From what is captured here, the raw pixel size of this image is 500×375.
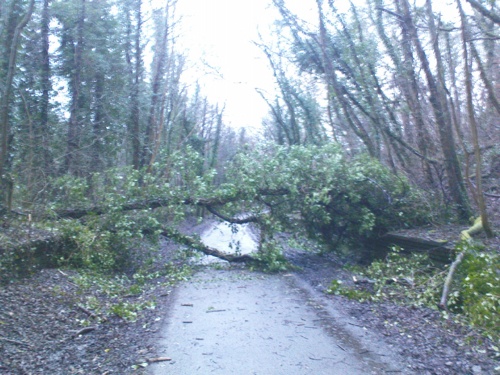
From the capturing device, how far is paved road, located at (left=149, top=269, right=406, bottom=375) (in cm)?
595

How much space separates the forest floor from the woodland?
21.9 inches

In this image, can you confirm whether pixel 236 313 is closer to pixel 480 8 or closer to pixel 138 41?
pixel 480 8

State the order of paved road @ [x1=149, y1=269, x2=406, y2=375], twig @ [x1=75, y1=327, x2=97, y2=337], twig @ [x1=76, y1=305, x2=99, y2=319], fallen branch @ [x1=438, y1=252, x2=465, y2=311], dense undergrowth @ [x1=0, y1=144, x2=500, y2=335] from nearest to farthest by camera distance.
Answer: paved road @ [x1=149, y1=269, x2=406, y2=375] → twig @ [x1=75, y1=327, x2=97, y2=337] → twig @ [x1=76, y1=305, x2=99, y2=319] → fallen branch @ [x1=438, y1=252, x2=465, y2=311] → dense undergrowth @ [x1=0, y1=144, x2=500, y2=335]

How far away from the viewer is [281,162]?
1503 centimetres

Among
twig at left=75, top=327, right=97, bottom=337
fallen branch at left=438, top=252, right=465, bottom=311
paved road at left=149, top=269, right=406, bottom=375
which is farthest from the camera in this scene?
fallen branch at left=438, top=252, right=465, bottom=311

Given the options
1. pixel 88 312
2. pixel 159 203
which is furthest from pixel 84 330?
pixel 159 203

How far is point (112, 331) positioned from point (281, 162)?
28.0 feet

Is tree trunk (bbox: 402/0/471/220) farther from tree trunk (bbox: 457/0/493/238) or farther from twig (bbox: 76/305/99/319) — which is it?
twig (bbox: 76/305/99/319)

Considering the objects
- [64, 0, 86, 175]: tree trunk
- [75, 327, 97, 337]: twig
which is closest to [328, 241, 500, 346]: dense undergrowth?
[75, 327, 97, 337]: twig

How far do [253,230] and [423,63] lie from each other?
707 centimetres

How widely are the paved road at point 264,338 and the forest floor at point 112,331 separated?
252mm

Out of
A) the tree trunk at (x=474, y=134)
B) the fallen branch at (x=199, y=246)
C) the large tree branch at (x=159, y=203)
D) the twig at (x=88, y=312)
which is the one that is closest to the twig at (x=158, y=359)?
the twig at (x=88, y=312)

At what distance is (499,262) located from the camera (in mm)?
8289

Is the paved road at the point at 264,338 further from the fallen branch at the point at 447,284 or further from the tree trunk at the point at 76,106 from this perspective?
the tree trunk at the point at 76,106
